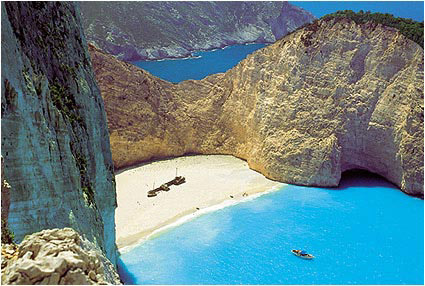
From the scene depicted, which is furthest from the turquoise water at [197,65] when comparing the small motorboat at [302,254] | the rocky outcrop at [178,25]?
the small motorboat at [302,254]

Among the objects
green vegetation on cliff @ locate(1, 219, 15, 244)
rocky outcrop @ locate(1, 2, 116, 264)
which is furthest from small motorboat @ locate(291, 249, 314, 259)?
green vegetation on cliff @ locate(1, 219, 15, 244)

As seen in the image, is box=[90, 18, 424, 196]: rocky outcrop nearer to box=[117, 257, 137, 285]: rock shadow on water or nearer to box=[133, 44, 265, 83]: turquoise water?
box=[117, 257, 137, 285]: rock shadow on water

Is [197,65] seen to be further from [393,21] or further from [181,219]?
[181,219]

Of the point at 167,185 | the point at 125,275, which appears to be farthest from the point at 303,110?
the point at 125,275

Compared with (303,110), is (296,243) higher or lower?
lower

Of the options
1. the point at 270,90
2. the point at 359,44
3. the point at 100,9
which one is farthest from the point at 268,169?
the point at 100,9

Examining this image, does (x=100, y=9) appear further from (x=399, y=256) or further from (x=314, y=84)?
(x=399, y=256)

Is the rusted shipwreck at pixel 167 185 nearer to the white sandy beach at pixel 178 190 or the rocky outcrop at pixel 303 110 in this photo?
the white sandy beach at pixel 178 190
